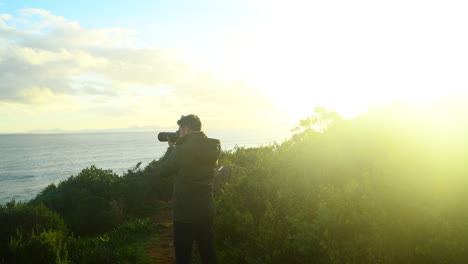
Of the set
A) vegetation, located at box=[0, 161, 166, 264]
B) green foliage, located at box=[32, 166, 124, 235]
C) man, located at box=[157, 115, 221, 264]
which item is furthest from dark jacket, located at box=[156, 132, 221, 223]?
green foliage, located at box=[32, 166, 124, 235]

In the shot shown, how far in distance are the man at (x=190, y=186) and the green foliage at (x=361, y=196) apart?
5.62ft

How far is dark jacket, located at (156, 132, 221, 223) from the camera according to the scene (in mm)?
4047

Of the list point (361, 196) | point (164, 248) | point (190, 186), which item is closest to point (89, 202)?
point (164, 248)

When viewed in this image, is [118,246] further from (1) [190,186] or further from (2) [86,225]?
(1) [190,186]

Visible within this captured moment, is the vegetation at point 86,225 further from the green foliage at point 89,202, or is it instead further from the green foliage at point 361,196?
the green foliage at point 361,196

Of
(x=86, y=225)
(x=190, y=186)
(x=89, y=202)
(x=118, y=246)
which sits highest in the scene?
(x=190, y=186)

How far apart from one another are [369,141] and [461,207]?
2.19 m

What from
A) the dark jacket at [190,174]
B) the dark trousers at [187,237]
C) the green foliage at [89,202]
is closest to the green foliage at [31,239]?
the green foliage at [89,202]

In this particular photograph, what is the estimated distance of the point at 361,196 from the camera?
4988 mm

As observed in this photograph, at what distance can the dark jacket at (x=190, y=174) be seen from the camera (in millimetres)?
4047

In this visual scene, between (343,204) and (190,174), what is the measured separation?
2362 millimetres

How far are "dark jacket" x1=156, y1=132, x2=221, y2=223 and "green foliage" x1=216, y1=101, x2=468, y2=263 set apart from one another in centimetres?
179

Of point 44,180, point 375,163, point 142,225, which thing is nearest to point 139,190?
point 142,225

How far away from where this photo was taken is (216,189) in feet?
43.3
